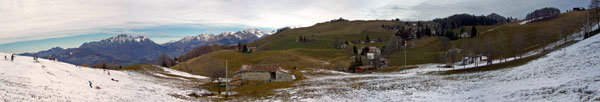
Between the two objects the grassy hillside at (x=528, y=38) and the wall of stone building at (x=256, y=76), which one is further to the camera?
the grassy hillside at (x=528, y=38)

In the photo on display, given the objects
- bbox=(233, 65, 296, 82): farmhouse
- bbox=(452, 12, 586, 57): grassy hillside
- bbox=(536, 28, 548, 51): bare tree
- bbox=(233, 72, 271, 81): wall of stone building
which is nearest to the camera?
bbox=(536, 28, 548, 51): bare tree

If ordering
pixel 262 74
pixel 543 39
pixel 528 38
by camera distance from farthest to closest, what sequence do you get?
pixel 528 38
pixel 262 74
pixel 543 39

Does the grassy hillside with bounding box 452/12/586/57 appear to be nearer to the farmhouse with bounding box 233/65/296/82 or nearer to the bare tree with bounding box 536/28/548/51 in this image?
the bare tree with bounding box 536/28/548/51

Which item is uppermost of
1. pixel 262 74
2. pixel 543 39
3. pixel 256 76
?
pixel 543 39

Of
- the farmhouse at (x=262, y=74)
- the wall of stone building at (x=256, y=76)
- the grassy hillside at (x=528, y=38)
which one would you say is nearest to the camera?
the farmhouse at (x=262, y=74)

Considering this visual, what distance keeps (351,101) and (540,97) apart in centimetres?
1563

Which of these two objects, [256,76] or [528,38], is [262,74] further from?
[528,38]

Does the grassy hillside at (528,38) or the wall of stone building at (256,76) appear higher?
the grassy hillside at (528,38)

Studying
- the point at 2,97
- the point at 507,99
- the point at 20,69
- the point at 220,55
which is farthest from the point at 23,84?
the point at 220,55

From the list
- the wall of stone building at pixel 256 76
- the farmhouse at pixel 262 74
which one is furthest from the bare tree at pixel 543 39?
the wall of stone building at pixel 256 76

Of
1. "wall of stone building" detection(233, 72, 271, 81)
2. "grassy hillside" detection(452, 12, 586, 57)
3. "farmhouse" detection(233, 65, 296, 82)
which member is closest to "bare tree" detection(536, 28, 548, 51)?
"grassy hillside" detection(452, 12, 586, 57)

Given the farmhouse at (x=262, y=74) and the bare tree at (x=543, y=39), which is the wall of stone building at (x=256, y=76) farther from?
the bare tree at (x=543, y=39)

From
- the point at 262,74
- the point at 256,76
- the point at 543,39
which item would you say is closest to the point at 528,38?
the point at 543,39

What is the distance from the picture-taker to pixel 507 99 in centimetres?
2377
